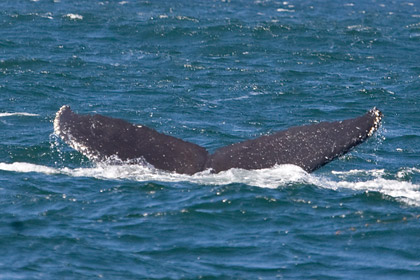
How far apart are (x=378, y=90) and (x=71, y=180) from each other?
40.0ft

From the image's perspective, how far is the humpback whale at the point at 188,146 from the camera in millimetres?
11385

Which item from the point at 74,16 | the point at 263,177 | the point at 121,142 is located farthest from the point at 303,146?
the point at 74,16

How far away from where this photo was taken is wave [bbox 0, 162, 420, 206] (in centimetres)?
1213

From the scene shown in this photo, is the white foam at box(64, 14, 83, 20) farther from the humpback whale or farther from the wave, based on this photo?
the humpback whale

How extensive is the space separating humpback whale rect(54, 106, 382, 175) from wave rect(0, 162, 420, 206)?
19 cm

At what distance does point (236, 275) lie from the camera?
10109mm

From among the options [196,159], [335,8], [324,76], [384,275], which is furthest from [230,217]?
[335,8]

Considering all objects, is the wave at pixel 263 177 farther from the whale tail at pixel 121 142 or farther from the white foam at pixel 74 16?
the white foam at pixel 74 16

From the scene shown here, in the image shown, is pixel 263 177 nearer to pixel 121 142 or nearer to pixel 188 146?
pixel 188 146

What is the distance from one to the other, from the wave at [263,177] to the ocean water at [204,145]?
41 millimetres

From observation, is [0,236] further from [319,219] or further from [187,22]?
[187,22]

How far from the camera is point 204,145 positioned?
1742cm

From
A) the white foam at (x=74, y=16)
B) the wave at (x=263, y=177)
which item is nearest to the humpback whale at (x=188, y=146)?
the wave at (x=263, y=177)

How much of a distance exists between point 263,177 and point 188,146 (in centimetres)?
147
